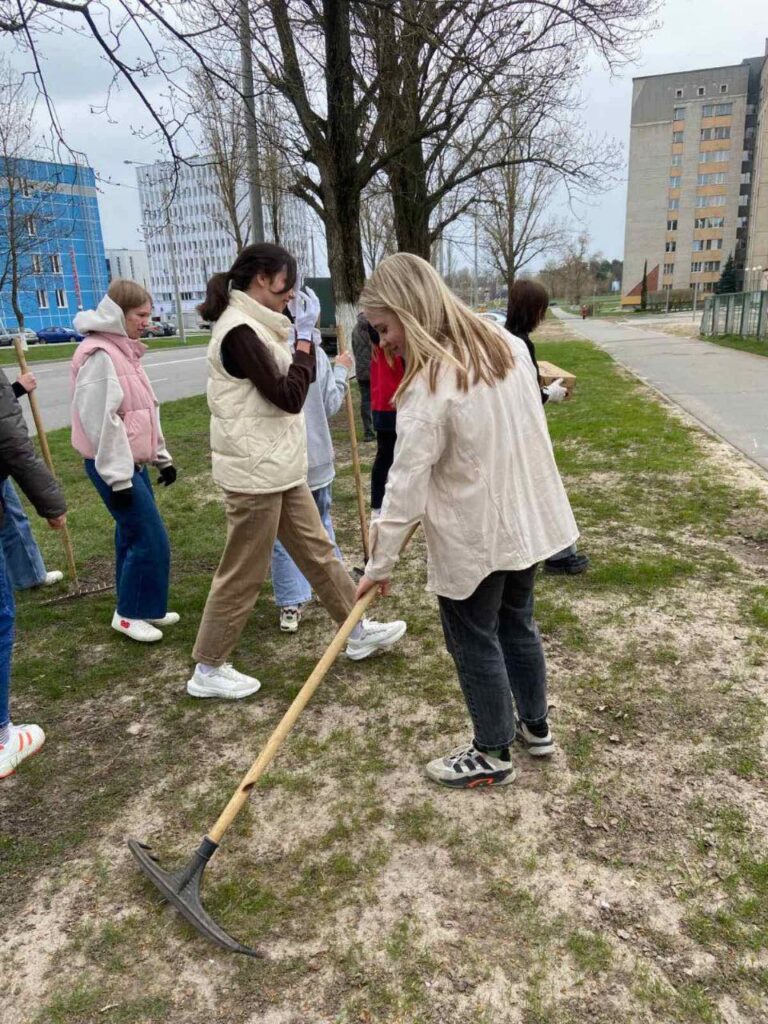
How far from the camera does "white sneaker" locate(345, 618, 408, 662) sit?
3.61m

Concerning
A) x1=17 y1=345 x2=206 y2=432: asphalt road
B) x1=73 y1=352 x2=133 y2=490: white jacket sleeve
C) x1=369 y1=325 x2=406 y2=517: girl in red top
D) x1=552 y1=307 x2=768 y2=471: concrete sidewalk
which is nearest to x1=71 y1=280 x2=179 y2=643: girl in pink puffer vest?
x1=73 y1=352 x2=133 y2=490: white jacket sleeve

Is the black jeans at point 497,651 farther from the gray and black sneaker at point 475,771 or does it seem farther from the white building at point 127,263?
the white building at point 127,263

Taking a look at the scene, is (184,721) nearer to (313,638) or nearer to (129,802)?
(129,802)

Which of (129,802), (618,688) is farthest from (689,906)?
(129,802)

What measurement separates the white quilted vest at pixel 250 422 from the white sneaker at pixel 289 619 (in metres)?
1.11

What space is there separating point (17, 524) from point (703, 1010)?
4.40 m

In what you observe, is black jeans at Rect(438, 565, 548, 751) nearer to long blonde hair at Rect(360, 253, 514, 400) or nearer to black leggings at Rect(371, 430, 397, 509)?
long blonde hair at Rect(360, 253, 514, 400)

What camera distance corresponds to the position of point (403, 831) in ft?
8.00

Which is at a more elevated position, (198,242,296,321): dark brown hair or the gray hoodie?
(198,242,296,321): dark brown hair

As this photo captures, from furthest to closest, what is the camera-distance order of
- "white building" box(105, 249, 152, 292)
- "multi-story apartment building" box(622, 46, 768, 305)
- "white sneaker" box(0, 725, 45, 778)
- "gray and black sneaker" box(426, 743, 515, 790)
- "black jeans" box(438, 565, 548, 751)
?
"white building" box(105, 249, 152, 292) → "multi-story apartment building" box(622, 46, 768, 305) → "white sneaker" box(0, 725, 45, 778) → "gray and black sneaker" box(426, 743, 515, 790) → "black jeans" box(438, 565, 548, 751)

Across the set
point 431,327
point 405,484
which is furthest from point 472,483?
point 431,327

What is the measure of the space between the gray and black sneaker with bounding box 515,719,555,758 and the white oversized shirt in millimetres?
775

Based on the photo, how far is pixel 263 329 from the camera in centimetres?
293

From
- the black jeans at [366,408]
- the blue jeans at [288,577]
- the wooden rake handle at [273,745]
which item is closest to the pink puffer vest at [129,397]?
the blue jeans at [288,577]
